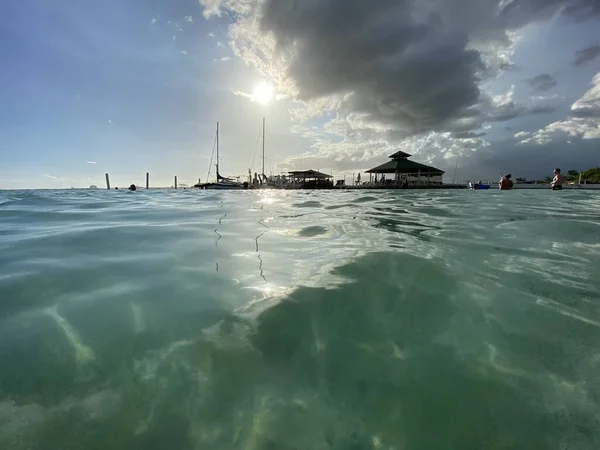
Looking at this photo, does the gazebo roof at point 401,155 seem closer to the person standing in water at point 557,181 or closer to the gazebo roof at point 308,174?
the gazebo roof at point 308,174

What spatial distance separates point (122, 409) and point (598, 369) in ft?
8.45

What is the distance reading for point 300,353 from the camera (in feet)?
6.10

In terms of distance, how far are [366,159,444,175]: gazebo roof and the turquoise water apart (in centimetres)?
4085

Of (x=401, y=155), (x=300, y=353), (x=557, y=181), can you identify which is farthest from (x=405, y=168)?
(x=300, y=353)

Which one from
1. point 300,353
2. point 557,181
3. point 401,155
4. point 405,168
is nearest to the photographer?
point 300,353

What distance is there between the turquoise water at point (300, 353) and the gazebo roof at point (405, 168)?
4085 cm

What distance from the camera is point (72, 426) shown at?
1.40m

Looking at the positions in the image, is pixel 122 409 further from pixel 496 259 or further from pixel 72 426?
pixel 496 259

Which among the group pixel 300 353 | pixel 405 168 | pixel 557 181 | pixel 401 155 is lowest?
pixel 300 353

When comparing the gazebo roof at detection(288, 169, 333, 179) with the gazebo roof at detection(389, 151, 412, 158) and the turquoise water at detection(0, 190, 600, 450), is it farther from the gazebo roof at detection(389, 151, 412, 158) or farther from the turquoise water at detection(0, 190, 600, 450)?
the turquoise water at detection(0, 190, 600, 450)

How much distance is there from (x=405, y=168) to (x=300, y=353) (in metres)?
43.7

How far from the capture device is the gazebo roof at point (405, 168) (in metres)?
42.1

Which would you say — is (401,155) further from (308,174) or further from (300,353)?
(300,353)

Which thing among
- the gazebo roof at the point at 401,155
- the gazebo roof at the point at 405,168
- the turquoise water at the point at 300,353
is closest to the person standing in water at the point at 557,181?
the gazebo roof at the point at 405,168
